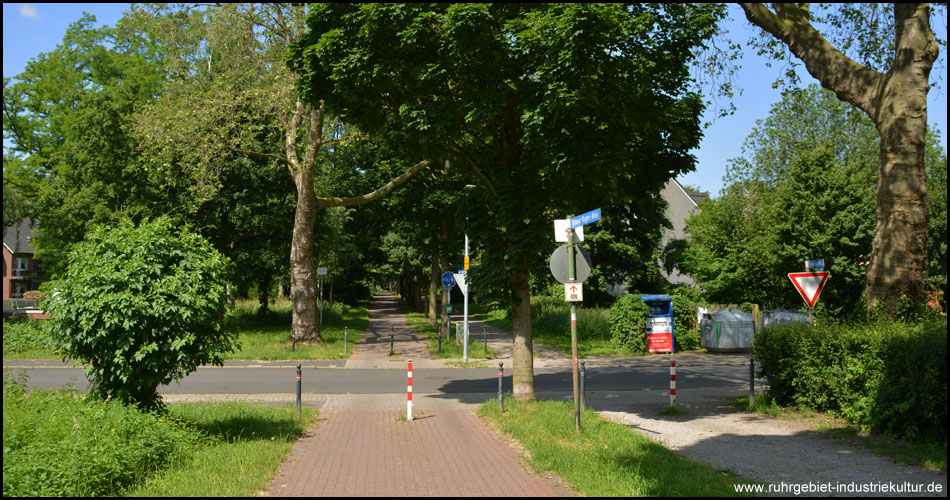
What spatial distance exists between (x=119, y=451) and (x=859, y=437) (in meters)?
9.30

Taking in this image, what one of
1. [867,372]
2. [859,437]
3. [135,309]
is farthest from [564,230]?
[135,309]

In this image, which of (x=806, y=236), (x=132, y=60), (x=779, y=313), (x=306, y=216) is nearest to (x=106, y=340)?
(x=306, y=216)

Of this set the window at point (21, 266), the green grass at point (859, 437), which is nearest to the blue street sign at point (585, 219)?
the green grass at point (859, 437)

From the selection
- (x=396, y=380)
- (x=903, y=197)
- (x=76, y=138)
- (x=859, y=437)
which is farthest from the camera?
(x=76, y=138)

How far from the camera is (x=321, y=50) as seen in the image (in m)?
11.8

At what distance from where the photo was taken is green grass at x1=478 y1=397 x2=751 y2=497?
21.3ft

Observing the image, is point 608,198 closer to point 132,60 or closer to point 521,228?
point 521,228

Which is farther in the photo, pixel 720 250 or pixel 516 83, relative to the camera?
pixel 720 250

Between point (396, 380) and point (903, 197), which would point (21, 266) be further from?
point (903, 197)

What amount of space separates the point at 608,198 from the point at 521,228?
1880 mm

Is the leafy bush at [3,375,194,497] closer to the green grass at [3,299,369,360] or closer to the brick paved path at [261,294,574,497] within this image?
the brick paved path at [261,294,574,497]

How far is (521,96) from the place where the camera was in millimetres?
11133

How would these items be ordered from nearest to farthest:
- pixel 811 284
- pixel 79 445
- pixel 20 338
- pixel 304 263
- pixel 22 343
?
pixel 79 445
pixel 811 284
pixel 22 343
pixel 20 338
pixel 304 263

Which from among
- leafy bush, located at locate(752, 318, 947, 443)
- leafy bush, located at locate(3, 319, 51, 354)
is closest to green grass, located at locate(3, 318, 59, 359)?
leafy bush, located at locate(3, 319, 51, 354)
